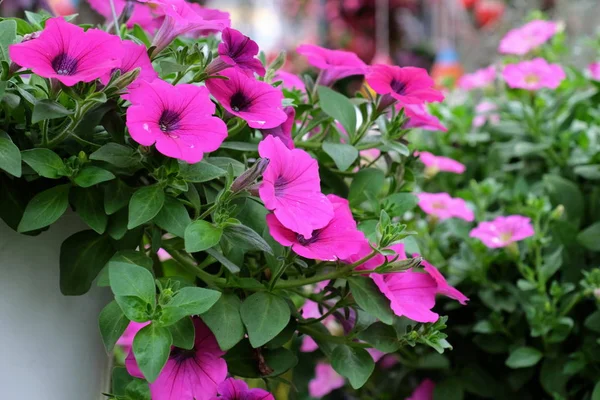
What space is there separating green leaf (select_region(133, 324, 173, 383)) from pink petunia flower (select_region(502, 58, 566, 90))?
801mm

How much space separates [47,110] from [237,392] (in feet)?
0.81

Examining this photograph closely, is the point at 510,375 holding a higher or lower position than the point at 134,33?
lower

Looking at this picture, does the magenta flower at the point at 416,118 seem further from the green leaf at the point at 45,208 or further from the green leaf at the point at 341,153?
the green leaf at the point at 45,208

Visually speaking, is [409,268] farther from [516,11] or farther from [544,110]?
[516,11]

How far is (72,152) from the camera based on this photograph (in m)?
0.52

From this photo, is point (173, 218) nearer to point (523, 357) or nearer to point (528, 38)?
point (523, 357)

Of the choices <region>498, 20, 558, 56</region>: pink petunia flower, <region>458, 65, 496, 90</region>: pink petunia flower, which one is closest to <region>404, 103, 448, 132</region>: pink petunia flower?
<region>498, 20, 558, 56</region>: pink petunia flower

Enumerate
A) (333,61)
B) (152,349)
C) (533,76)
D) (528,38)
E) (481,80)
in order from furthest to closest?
(481,80), (528,38), (533,76), (333,61), (152,349)

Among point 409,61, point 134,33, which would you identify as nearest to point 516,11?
point 409,61

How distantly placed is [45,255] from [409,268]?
0.28m

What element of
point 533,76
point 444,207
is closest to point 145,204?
point 444,207

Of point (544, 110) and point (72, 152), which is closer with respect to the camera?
point (72, 152)

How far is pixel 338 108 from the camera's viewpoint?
2.06 ft

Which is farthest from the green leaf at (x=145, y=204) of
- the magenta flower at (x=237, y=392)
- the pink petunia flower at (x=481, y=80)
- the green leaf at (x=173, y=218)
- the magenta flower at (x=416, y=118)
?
the pink petunia flower at (x=481, y=80)
